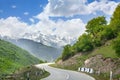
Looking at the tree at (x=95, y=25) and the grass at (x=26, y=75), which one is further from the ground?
→ the tree at (x=95, y=25)

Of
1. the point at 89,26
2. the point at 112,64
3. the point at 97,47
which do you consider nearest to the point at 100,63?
the point at 112,64

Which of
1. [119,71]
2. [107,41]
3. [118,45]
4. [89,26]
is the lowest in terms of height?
[119,71]

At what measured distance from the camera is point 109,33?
9962 centimetres

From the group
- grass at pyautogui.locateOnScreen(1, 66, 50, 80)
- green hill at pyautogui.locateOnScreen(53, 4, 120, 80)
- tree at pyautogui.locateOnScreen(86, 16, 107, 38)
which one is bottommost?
grass at pyautogui.locateOnScreen(1, 66, 50, 80)

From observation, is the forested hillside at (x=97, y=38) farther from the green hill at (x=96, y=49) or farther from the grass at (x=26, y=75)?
the grass at (x=26, y=75)

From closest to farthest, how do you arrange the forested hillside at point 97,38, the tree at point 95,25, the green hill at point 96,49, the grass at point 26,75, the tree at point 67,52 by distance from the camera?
the grass at point 26,75, the green hill at point 96,49, the forested hillside at point 97,38, the tree at point 67,52, the tree at point 95,25

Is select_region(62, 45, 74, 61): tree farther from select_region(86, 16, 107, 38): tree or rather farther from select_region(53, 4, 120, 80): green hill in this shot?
select_region(86, 16, 107, 38): tree

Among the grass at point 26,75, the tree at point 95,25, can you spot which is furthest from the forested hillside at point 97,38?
the grass at point 26,75

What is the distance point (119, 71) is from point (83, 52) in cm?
4768

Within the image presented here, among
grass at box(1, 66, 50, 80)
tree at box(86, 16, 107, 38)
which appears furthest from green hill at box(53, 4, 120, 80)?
grass at box(1, 66, 50, 80)

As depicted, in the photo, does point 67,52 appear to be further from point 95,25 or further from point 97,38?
point 95,25

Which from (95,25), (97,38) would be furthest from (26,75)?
(95,25)

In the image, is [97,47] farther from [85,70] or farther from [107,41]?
[85,70]

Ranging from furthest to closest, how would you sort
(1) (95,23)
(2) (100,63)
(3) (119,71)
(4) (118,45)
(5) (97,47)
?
(1) (95,23)
(5) (97,47)
(2) (100,63)
(4) (118,45)
(3) (119,71)
